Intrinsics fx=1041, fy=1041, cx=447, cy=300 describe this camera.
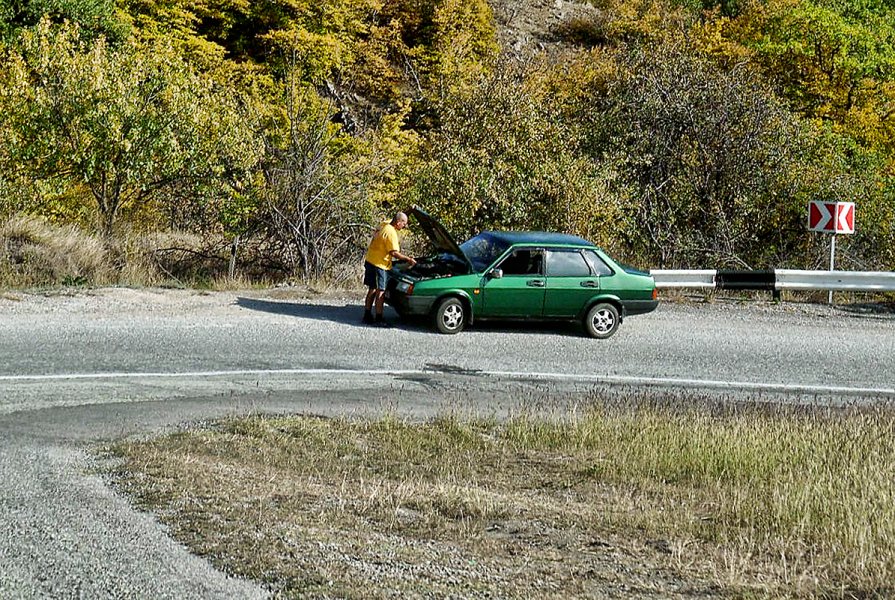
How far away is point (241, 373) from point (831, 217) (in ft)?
42.8

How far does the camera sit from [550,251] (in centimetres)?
1625

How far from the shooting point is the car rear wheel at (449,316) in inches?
616

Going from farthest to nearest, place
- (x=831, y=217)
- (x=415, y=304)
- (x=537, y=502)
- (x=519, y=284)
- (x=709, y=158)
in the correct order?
1. (x=709, y=158)
2. (x=831, y=217)
3. (x=519, y=284)
4. (x=415, y=304)
5. (x=537, y=502)

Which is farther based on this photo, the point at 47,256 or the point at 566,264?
the point at 47,256

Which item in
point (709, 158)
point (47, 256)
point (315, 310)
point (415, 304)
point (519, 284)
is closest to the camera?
point (415, 304)

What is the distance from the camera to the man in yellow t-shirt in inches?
633

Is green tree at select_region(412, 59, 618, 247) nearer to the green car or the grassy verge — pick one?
the green car

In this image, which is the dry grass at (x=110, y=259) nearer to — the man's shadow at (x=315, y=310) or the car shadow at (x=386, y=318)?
the man's shadow at (x=315, y=310)

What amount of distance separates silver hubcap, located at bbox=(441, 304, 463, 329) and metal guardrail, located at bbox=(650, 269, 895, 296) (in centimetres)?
530

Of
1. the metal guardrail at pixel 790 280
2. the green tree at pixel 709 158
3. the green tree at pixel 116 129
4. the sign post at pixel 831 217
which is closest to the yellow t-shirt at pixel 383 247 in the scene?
the metal guardrail at pixel 790 280

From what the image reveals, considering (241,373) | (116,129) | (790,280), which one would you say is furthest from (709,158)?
(241,373)

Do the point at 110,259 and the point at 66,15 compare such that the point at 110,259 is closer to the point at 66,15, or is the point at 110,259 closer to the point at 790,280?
the point at 790,280

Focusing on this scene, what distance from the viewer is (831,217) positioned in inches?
814

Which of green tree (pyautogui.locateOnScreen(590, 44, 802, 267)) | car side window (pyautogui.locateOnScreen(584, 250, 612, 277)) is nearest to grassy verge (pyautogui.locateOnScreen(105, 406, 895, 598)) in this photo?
car side window (pyautogui.locateOnScreen(584, 250, 612, 277))
